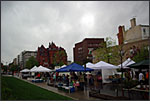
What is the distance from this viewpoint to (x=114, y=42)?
27031 millimetres

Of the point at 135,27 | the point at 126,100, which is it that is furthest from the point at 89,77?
the point at 135,27

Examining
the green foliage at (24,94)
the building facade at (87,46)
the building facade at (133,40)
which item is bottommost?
the green foliage at (24,94)

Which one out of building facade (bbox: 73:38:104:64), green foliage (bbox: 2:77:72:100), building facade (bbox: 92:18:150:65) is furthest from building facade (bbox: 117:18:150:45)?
building facade (bbox: 73:38:104:64)

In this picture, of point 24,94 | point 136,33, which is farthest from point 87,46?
point 24,94

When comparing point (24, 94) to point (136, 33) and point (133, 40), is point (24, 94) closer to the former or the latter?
point (133, 40)

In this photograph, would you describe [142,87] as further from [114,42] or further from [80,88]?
[114,42]

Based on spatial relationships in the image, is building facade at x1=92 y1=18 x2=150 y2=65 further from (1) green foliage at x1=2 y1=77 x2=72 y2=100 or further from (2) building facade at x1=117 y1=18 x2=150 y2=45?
(1) green foliage at x1=2 y1=77 x2=72 y2=100

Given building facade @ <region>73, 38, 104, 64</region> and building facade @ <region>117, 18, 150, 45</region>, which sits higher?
building facade @ <region>73, 38, 104, 64</region>

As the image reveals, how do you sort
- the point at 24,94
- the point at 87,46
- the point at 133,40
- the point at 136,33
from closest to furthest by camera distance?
1. the point at 24,94
2. the point at 133,40
3. the point at 136,33
4. the point at 87,46

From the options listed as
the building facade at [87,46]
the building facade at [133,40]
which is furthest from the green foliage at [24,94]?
the building facade at [87,46]

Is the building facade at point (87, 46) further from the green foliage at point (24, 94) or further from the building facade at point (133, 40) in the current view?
the green foliage at point (24, 94)

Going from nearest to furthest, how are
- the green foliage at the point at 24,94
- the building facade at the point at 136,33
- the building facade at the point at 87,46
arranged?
the green foliage at the point at 24,94, the building facade at the point at 136,33, the building facade at the point at 87,46

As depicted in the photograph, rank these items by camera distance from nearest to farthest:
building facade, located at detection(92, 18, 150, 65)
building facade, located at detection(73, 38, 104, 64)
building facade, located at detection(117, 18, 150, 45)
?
1. building facade, located at detection(92, 18, 150, 65)
2. building facade, located at detection(117, 18, 150, 45)
3. building facade, located at detection(73, 38, 104, 64)

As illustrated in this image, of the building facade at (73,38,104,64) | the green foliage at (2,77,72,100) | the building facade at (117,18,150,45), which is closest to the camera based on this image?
the green foliage at (2,77,72,100)
